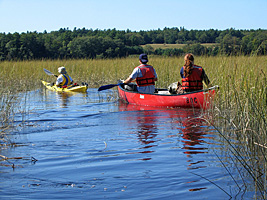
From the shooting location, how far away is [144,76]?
10992 millimetres

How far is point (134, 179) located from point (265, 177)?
1.44 meters

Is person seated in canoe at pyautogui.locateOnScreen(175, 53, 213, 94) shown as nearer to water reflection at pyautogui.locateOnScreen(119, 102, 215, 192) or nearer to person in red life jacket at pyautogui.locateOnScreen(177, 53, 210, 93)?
person in red life jacket at pyautogui.locateOnScreen(177, 53, 210, 93)

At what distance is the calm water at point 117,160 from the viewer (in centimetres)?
430

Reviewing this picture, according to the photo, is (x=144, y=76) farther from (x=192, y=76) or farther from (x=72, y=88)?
(x=72, y=88)

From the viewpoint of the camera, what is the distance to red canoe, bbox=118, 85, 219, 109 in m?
9.38

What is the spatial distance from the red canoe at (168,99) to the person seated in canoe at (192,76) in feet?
0.98

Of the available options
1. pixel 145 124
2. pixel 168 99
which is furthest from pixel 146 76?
pixel 145 124

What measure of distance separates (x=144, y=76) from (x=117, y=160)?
18.7 feet

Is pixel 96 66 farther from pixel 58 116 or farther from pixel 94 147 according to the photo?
pixel 94 147

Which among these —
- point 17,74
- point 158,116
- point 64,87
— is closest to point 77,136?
point 158,116

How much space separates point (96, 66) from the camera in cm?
2023

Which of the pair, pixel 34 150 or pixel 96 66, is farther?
pixel 96 66

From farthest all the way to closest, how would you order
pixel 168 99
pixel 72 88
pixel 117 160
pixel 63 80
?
pixel 63 80
pixel 72 88
pixel 168 99
pixel 117 160

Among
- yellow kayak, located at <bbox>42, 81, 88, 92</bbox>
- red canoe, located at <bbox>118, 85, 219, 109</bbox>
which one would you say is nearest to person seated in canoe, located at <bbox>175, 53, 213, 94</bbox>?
red canoe, located at <bbox>118, 85, 219, 109</bbox>
